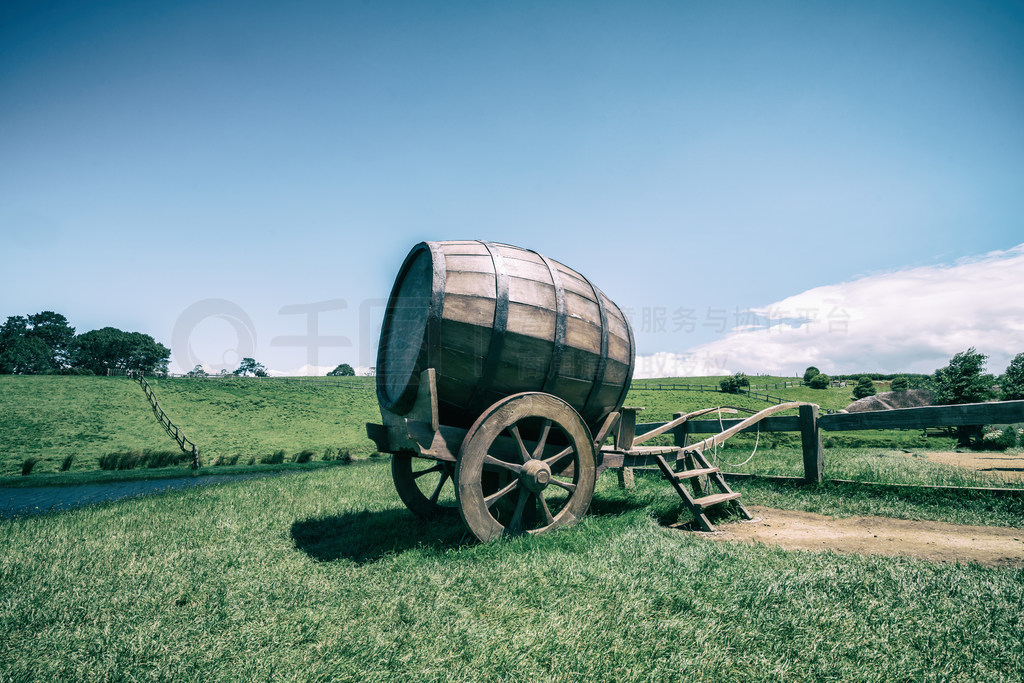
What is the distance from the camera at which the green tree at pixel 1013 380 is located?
2446 centimetres

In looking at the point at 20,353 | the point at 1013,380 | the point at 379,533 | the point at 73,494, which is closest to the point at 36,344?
the point at 20,353

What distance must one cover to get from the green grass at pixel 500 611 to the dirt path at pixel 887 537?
0.59 meters

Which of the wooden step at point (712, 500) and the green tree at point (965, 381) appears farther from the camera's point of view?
the green tree at point (965, 381)

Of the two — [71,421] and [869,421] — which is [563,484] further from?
[71,421]

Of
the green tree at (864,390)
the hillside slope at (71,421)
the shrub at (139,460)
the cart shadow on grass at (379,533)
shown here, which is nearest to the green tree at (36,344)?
the hillside slope at (71,421)

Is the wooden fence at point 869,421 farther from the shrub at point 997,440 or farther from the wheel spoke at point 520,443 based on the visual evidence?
the shrub at point 997,440

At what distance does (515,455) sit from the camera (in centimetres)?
490

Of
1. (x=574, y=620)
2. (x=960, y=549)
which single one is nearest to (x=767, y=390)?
(x=960, y=549)

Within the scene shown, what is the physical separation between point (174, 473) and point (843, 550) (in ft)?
60.3

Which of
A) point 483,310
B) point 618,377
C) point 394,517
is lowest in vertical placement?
point 394,517

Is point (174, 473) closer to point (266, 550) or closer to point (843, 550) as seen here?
point (266, 550)

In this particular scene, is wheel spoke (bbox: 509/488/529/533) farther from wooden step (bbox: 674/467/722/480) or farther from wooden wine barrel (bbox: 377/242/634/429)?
wooden step (bbox: 674/467/722/480)

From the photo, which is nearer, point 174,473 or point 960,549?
point 960,549

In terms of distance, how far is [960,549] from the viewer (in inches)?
175
